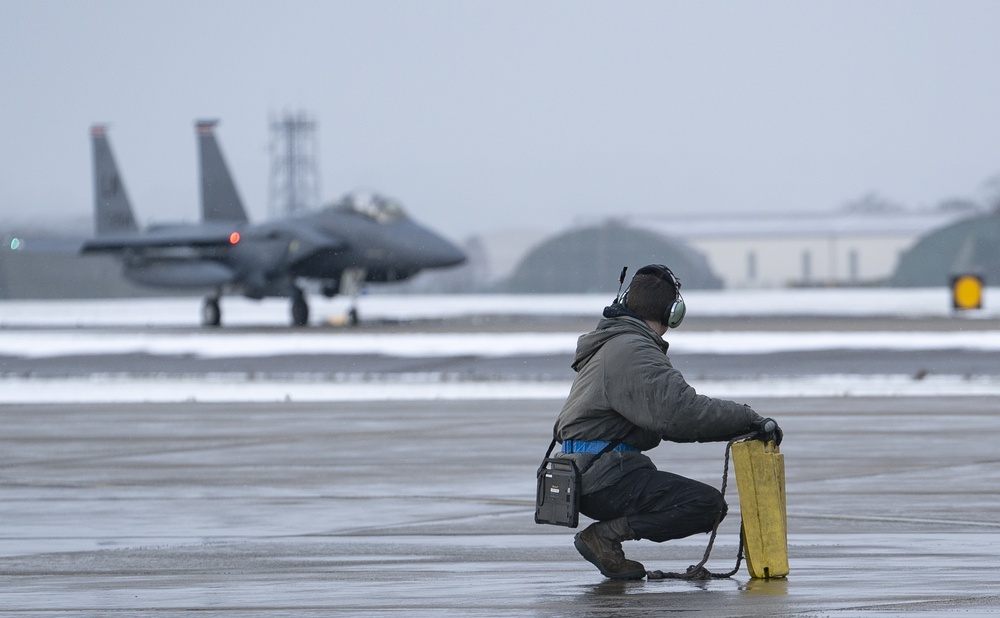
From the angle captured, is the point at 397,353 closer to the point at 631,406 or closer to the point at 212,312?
the point at 212,312

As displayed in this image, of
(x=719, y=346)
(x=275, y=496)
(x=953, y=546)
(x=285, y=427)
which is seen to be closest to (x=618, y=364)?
(x=953, y=546)

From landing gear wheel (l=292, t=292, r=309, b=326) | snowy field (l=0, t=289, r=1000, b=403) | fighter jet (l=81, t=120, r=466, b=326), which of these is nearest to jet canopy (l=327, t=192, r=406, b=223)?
fighter jet (l=81, t=120, r=466, b=326)

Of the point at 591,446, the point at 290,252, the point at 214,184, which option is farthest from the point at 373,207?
the point at 591,446

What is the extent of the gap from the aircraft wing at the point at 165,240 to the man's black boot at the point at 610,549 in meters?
34.9

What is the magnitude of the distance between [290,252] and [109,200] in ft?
42.2

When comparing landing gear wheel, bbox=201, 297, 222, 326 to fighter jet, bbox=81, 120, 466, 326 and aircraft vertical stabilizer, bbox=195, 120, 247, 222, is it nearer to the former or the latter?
fighter jet, bbox=81, 120, 466, 326

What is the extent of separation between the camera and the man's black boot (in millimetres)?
6812

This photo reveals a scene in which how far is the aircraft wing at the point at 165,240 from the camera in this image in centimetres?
4144

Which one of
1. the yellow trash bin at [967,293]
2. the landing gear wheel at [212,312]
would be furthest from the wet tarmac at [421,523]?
the landing gear wheel at [212,312]

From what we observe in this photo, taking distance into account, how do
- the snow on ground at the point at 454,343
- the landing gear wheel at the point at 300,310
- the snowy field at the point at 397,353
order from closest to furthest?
the snowy field at the point at 397,353 < the snow on ground at the point at 454,343 < the landing gear wheel at the point at 300,310

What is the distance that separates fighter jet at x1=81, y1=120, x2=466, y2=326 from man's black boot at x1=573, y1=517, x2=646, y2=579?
104 feet

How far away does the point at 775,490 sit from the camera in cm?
668

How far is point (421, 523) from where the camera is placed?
9.03m

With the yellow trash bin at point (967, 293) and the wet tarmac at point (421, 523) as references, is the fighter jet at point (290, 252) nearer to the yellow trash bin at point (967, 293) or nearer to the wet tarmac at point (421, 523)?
the yellow trash bin at point (967, 293)
